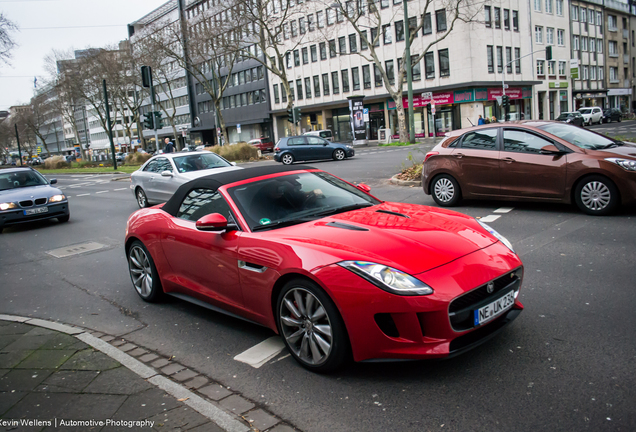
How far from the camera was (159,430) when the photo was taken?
10.1 feet

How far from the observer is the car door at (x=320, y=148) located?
96.8 feet

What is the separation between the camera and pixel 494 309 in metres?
3.54

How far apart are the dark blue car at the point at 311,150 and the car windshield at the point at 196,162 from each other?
51.7 ft

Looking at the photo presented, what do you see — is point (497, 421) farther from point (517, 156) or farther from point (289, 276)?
point (517, 156)

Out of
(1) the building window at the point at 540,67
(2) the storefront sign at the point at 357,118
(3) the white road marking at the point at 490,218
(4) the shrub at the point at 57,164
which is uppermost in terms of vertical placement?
(1) the building window at the point at 540,67

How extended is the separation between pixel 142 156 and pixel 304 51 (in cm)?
2571

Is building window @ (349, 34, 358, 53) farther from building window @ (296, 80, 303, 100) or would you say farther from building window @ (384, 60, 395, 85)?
building window @ (296, 80, 303, 100)

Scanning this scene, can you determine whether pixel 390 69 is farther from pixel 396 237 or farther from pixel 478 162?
pixel 396 237

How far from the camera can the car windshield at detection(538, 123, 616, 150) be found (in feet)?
28.4

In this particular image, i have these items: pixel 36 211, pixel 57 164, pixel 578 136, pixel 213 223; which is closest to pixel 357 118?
pixel 36 211

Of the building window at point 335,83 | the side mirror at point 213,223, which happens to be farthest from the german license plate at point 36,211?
the building window at point 335,83

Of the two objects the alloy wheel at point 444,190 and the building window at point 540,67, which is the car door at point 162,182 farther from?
the building window at point 540,67

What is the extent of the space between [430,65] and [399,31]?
16.8 feet

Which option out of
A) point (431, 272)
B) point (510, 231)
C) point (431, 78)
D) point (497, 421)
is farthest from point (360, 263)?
point (431, 78)
